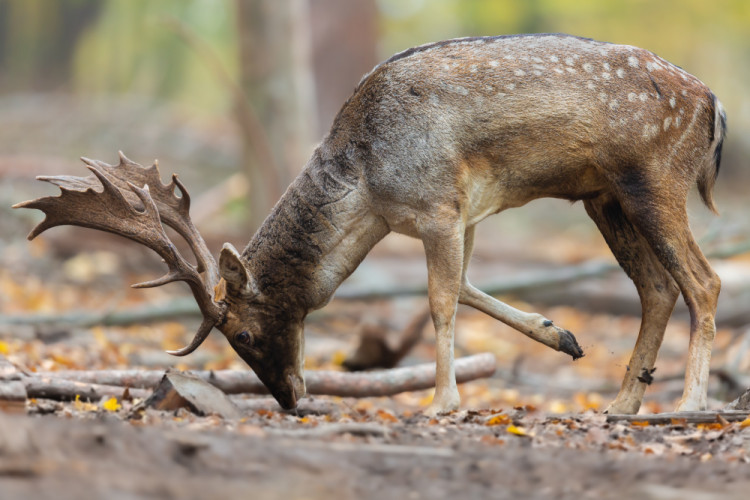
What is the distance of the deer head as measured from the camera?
560 centimetres

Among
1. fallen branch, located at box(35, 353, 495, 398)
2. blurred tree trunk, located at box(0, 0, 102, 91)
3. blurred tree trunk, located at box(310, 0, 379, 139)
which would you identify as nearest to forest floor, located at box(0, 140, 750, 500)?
fallen branch, located at box(35, 353, 495, 398)

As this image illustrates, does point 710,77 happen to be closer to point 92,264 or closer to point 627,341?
point 627,341

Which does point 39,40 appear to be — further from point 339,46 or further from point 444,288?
point 444,288

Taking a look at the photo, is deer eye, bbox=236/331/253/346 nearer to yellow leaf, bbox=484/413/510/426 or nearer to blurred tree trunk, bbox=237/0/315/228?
yellow leaf, bbox=484/413/510/426

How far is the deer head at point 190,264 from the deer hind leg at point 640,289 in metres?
2.43

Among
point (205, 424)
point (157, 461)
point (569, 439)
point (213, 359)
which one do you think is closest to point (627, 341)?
point (213, 359)

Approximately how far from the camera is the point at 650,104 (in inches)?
235

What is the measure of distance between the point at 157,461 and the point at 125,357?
17.9 ft

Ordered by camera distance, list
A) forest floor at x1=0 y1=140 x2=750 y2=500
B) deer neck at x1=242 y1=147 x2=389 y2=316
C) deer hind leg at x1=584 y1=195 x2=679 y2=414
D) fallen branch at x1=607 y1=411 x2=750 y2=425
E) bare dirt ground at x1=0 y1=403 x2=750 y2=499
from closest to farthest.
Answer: bare dirt ground at x1=0 y1=403 x2=750 y2=499 → forest floor at x1=0 y1=140 x2=750 y2=500 → fallen branch at x1=607 y1=411 x2=750 y2=425 → deer neck at x1=242 y1=147 x2=389 y2=316 → deer hind leg at x1=584 y1=195 x2=679 y2=414

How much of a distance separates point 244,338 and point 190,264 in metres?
0.68

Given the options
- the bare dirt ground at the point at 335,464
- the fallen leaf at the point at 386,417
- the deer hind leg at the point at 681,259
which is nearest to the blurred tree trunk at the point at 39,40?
the fallen leaf at the point at 386,417

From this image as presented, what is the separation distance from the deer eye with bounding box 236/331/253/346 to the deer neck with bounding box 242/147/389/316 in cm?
30

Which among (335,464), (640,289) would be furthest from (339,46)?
(335,464)

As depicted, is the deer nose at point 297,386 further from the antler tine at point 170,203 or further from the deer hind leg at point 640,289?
the deer hind leg at point 640,289
